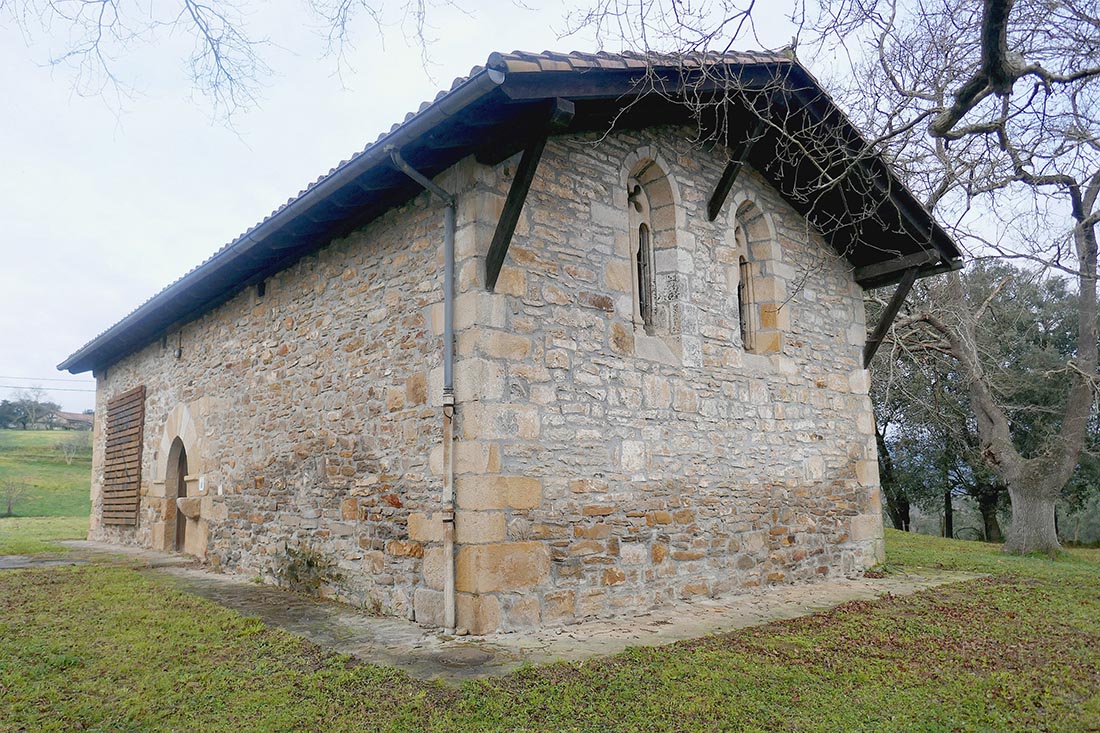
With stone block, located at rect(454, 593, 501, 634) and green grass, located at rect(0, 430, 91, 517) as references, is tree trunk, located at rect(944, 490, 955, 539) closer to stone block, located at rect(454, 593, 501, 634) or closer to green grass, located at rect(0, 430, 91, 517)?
stone block, located at rect(454, 593, 501, 634)

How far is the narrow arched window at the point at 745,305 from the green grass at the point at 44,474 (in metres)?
21.3

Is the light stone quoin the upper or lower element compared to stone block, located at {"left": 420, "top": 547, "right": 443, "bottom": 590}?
upper

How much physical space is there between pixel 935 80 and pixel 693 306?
2.67 metres

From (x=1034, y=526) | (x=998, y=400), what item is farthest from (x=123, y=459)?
(x=998, y=400)

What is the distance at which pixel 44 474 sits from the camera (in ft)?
86.1

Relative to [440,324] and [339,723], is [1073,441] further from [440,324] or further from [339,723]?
[339,723]

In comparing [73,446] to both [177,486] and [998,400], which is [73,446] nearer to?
[177,486]

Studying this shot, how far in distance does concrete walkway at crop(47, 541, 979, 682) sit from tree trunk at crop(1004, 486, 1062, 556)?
14.0 ft

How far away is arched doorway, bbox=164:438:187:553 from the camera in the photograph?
10.6 m

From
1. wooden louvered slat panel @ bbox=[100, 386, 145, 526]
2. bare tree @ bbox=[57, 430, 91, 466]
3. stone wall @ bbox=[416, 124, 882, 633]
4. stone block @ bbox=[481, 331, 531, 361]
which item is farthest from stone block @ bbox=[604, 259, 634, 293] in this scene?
bare tree @ bbox=[57, 430, 91, 466]

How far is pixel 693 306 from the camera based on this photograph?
22.6 feet

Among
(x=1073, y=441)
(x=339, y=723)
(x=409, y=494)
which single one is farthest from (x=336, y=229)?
(x=1073, y=441)

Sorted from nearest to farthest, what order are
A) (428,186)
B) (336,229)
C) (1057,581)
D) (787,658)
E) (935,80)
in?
(787,658)
(428,186)
(935,80)
(336,229)
(1057,581)

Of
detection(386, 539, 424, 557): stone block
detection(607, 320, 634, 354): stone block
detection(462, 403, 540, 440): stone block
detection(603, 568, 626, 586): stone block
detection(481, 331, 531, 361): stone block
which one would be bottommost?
detection(603, 568, 626, 586): stone block
